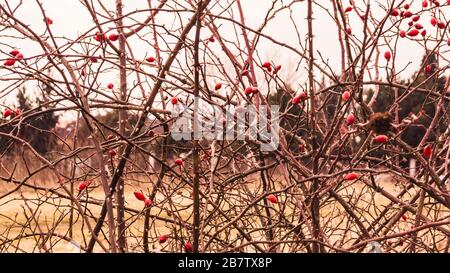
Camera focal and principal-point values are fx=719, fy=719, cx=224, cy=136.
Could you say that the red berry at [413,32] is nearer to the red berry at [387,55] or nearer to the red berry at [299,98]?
the red berry at [387,55]

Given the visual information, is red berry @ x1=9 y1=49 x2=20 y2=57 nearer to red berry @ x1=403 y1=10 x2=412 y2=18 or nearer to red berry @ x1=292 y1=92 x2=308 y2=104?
red berry @ x1=292 y1=92 x2=308 y2=104

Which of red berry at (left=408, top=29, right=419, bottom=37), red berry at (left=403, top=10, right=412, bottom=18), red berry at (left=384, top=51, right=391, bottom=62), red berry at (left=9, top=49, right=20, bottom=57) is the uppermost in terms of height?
red berry at (left=403, top=10, right=412, bottom=18)

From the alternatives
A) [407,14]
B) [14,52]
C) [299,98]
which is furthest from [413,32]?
[14,52]

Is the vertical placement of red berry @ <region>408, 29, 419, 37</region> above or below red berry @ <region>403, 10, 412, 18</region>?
below

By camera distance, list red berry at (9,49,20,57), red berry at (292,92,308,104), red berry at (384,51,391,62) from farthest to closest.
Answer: red berry at (384,51,391,62) < red berry at (9,49,20,57) < red berry at (292,92,308,104)

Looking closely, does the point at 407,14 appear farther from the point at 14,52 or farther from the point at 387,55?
the point at 14,52

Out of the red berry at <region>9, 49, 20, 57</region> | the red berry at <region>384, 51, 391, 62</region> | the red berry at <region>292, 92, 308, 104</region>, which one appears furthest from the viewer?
the red berry at <region>384, 51, 391, 62</region>

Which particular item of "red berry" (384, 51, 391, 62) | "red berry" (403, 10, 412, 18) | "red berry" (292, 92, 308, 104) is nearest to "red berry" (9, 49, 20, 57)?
"red berry" (292, 92, 308, 104)

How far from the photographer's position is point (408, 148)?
2.71 metres

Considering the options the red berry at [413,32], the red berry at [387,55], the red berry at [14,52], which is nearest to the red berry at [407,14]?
the red berry at [413,32]

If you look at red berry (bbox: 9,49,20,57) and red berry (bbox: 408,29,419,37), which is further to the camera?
red berry (bbox: 408,29,419,37)

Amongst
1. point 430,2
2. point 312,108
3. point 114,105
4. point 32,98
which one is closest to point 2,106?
point 114,105

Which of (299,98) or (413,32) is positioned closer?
(299,98)
